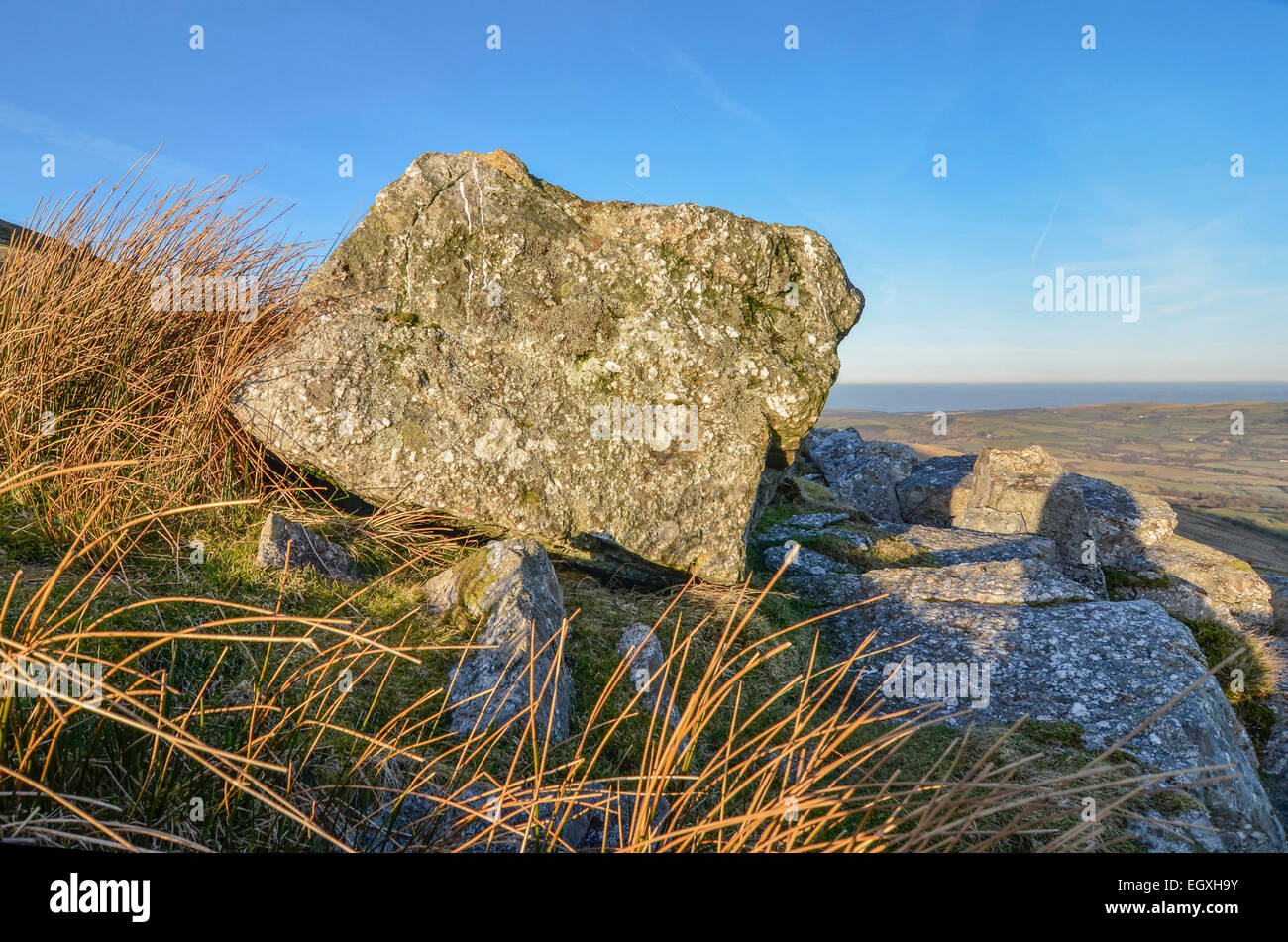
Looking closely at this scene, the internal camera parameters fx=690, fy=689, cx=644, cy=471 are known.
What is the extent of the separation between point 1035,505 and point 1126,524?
8.11 feet

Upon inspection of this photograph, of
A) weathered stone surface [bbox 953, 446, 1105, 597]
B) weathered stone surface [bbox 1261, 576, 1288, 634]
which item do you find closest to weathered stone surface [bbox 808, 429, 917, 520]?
weathered stone surface [bbox 953, 446, 1105, 597]

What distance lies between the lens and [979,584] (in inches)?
309

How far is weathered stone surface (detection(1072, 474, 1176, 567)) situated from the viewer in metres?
14.5

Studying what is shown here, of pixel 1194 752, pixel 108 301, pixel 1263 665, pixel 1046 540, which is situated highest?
pixel 108 301

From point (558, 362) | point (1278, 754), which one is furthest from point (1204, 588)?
point (558, 362)

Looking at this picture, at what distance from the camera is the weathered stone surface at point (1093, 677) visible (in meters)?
5.38

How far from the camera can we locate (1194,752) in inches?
215

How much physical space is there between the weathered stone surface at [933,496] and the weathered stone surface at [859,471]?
2.17 feet

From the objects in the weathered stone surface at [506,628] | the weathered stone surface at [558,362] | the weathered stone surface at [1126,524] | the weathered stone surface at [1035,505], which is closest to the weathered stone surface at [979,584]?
the weathered stone surface at [558,362]

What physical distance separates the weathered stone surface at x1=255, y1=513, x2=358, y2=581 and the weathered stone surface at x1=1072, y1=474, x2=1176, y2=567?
14.7 meters

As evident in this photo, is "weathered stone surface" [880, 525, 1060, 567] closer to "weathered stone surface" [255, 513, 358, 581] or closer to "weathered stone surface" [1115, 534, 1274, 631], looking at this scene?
"weathered stone surface" [1115, 534, 1274, 631]
